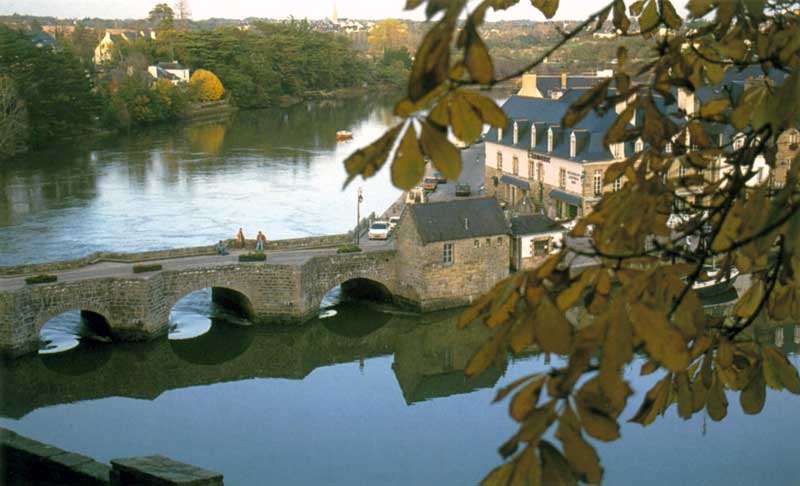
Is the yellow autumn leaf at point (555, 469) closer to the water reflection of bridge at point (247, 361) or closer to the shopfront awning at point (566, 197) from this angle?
the water reflection of bridge at point (247, 361)

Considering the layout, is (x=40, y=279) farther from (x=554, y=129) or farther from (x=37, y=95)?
(x=37, y=95)

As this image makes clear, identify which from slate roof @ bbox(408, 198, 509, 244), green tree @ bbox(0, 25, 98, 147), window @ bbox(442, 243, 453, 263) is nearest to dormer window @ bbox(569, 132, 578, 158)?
slate roof @ bbox(408, 198, 509, 244)

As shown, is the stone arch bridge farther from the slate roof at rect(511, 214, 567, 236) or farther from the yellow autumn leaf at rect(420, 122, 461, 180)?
the yellow autumn leaf at rect(420, 122, 461, 180)

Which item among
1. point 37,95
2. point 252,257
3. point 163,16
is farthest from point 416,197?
point 163,16

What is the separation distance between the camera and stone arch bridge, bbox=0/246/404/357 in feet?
49.1

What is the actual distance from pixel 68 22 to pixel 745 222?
8012 cm

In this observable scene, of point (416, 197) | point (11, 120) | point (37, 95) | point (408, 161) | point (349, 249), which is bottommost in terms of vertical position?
point (416, 197)

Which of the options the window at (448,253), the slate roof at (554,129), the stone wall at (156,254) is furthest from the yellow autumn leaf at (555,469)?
the slate roof at (554,129)

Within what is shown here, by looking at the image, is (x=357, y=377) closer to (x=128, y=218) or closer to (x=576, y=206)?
(x=576, y=206)

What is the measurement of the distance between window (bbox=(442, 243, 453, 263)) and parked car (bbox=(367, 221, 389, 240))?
2.64 metres

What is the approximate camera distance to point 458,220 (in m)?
17.1

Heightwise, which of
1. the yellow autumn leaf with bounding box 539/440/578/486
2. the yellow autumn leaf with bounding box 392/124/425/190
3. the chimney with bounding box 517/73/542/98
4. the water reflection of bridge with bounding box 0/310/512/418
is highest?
the yellow autumn leaf with bounding box 392/124/425/190

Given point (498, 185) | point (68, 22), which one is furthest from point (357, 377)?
point (68, 22)

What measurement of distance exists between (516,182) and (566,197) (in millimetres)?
2153
